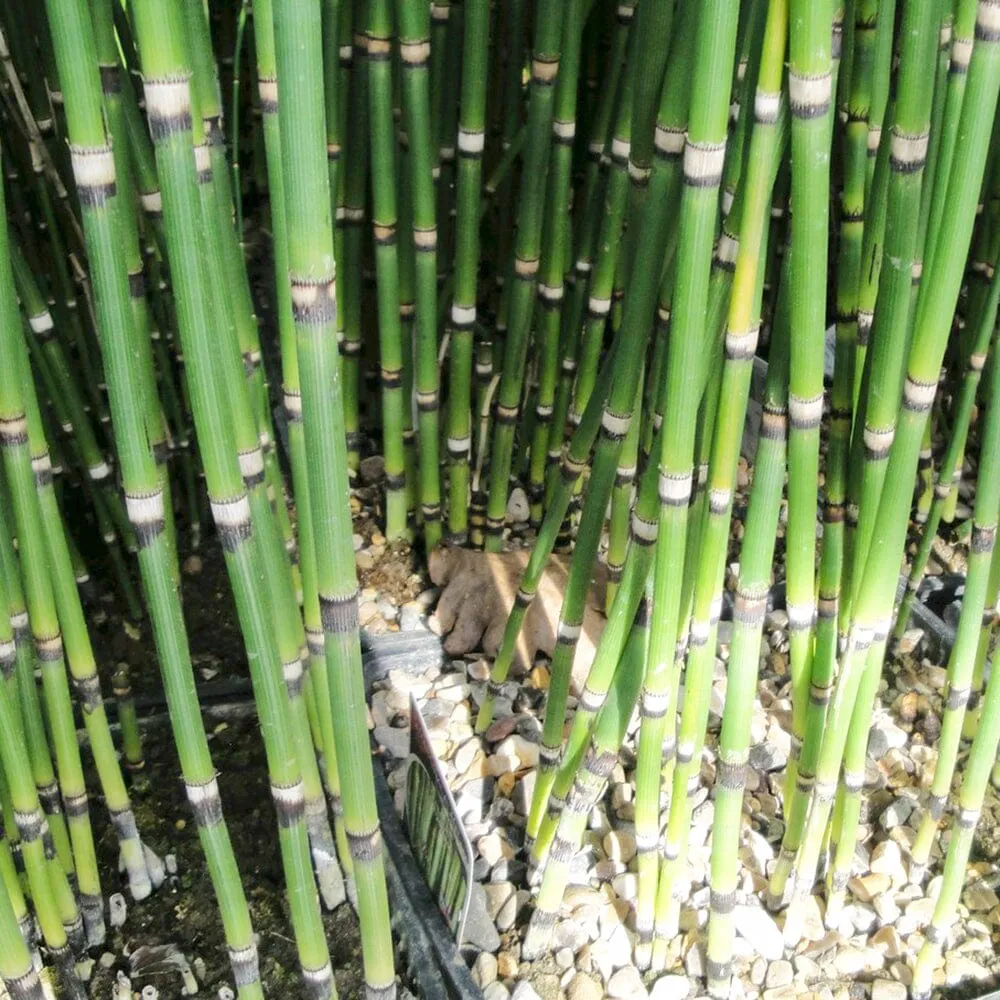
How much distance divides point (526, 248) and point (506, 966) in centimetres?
73

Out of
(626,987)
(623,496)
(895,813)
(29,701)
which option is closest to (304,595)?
(29,701)

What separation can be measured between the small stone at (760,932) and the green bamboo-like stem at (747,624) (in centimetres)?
9

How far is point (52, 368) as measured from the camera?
104 cm

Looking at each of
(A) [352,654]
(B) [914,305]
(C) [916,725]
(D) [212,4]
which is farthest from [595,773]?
(D) [212,4]

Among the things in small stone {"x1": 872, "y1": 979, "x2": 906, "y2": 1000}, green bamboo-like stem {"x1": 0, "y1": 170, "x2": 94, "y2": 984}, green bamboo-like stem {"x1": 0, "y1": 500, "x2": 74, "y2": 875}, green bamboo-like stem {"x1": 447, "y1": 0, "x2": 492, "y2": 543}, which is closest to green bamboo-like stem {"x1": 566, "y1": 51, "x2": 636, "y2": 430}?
green bamboo-like stem {"x1": 447, "y1": 0, "x2": 492, "y2": 543}

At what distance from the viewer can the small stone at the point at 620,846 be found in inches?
43.6

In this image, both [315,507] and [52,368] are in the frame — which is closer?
[315,507]

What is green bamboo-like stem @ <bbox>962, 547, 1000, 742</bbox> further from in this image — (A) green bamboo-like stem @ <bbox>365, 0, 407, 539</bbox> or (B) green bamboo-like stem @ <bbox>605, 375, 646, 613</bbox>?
(A) green bamboo-like stem @ <bbox>365, 0, 407, 539</bbox>

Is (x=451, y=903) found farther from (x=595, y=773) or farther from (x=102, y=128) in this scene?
(x=102, y=128)

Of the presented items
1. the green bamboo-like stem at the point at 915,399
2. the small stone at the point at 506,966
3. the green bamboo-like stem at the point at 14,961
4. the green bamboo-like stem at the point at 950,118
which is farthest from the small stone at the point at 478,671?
the green bamboo-like stem at the point at 950,118

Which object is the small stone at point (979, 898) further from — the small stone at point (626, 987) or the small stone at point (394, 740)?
the small stone at point (394, 740)

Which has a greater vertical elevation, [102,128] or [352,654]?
[102,128]

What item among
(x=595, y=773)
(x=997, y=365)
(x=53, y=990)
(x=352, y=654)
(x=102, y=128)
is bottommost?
(x=53, y=990)

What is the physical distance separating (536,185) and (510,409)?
0.29 meters
